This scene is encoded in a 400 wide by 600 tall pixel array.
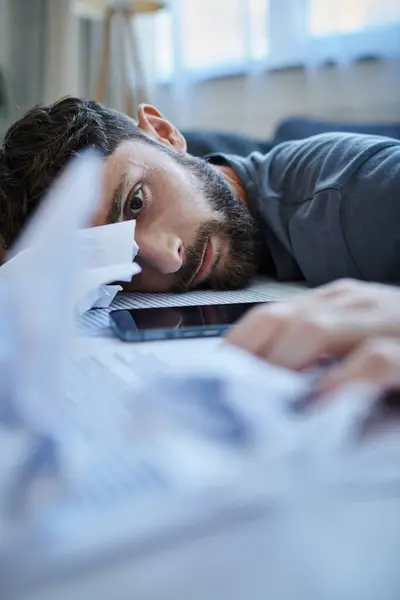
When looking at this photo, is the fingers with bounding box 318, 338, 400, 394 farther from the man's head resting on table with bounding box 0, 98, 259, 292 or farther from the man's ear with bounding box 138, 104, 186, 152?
the man's ear with bounding box 138, 104, 186, 152

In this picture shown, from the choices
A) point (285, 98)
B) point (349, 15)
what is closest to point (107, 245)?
point (349, 15)

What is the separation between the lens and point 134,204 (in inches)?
35.4

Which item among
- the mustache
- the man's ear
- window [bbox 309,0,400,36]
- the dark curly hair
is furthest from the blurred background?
the mustache

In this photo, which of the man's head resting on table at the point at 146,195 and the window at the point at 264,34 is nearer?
the man's head resting on table at the point at 146,195

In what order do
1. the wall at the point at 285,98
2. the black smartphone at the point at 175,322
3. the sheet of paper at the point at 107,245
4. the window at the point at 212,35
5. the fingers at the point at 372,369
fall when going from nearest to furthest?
the fingers at the point at 372,369 → the black smartphone at the point at 175,322 → the sheet of paper at the point at 107,245 → the wall at the point at 285,98 → the window at the point at 212,35

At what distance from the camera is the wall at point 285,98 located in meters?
1.87

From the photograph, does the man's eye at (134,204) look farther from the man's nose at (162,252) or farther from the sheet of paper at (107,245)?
the sheet of paper at (107,245)

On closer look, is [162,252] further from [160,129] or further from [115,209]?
→ [160,129]

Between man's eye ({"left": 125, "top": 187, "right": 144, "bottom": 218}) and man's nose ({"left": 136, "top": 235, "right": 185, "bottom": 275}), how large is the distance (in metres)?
0.04

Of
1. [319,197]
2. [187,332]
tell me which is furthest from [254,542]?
[319,197]

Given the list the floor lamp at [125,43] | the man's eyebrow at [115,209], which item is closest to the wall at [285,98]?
the floor lamp at [125,43]

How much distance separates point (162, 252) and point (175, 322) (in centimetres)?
32

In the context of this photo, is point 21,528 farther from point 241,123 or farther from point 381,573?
point 241,123

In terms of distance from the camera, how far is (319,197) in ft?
2.79
